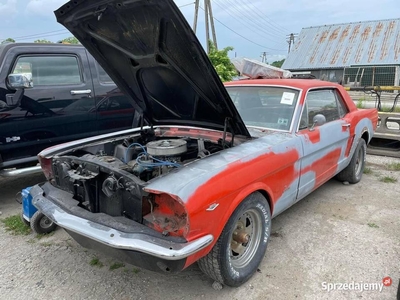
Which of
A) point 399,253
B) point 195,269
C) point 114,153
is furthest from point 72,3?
point 399,253

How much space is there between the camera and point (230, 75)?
1214 cm

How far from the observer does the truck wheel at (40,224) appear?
338 centimetres

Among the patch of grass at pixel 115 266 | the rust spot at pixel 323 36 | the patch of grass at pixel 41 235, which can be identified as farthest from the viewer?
the rust spot at pixel 323 36

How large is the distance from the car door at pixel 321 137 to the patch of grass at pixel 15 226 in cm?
296

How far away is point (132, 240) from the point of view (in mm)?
2041

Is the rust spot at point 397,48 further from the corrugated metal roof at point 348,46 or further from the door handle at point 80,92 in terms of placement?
the door handle at point 80,92

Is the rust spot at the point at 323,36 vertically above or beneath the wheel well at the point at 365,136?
above

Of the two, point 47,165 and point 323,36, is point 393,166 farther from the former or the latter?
point 323,36

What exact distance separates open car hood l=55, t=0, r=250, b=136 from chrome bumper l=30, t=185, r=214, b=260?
1.29m

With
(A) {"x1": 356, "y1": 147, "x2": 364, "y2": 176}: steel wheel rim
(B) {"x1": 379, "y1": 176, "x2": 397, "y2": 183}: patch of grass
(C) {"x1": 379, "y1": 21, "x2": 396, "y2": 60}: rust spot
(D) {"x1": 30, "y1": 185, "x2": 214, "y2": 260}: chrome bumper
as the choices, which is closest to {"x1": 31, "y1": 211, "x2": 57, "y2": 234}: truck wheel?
(D) {"x1": 30, "y1": 185, "x2": 214, "y2": 260}: chrome bumper

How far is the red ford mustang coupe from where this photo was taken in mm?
2127

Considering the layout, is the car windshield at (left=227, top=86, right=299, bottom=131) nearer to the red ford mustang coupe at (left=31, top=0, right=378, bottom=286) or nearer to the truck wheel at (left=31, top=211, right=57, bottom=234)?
the red ford mustang coupe at (left=31, top=0, right=378, bottom=286)

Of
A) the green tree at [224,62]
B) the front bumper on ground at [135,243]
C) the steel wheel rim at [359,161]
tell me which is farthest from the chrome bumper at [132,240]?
the green tree at [224,62]

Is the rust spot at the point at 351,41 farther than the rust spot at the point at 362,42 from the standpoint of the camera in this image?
Yes
